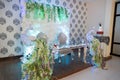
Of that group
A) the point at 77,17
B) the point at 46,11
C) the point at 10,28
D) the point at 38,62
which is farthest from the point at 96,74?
the point at 77,17

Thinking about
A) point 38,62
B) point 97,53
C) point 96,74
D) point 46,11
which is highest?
point 46,11

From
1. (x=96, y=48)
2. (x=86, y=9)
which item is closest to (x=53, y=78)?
(x=96, y=48)

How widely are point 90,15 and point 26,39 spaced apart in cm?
326

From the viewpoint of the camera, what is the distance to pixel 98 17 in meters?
5.62

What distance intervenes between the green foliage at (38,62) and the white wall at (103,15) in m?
2.96

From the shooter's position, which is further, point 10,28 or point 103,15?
point 103,15

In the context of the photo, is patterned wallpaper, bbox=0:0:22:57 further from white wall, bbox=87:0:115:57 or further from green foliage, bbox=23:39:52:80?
white wall, bbox=87:0:115:57

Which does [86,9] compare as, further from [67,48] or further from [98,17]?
[67,48]

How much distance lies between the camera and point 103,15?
5.42 metres

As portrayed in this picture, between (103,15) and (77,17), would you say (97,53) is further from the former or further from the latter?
(77,17)

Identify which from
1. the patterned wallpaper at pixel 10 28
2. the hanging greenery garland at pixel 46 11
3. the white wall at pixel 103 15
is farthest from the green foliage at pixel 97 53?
the patterned wallpaper at pixel 10 28

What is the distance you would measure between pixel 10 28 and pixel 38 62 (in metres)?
2.34

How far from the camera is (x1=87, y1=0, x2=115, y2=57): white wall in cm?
470

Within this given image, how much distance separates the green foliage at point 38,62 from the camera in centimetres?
226
